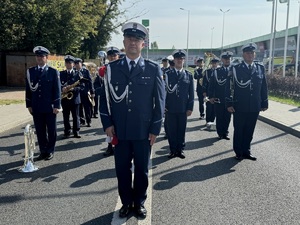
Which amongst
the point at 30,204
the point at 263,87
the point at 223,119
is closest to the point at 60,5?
the point at 223,119

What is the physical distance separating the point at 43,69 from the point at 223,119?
14.8 feet

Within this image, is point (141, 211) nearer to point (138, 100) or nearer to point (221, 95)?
point (138, 100)

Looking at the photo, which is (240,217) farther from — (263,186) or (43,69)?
(43,69)

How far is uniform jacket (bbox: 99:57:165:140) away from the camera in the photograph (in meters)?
3.85

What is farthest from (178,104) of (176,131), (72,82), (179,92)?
(72,82)

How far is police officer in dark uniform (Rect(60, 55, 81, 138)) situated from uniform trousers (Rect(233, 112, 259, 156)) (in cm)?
401

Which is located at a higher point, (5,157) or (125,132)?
(125,132)

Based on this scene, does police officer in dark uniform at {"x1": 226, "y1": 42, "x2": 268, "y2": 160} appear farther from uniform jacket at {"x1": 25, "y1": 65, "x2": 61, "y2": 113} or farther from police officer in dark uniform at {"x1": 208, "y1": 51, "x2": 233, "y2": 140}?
uniform jacket at {"x1": 25, "y1": 65, "x2": 61, "y2": 113}

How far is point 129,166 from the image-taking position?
4121mm

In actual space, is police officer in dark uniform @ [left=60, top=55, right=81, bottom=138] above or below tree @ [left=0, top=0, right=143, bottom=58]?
below

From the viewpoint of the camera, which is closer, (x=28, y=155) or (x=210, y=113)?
(x=28, y=155)

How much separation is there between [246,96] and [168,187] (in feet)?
8.53

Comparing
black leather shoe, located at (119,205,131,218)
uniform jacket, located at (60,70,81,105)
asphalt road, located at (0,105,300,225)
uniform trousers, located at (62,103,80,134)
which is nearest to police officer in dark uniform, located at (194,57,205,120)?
asphalt road, located at (0,105,300,225)

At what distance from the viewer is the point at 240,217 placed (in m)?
4.05
